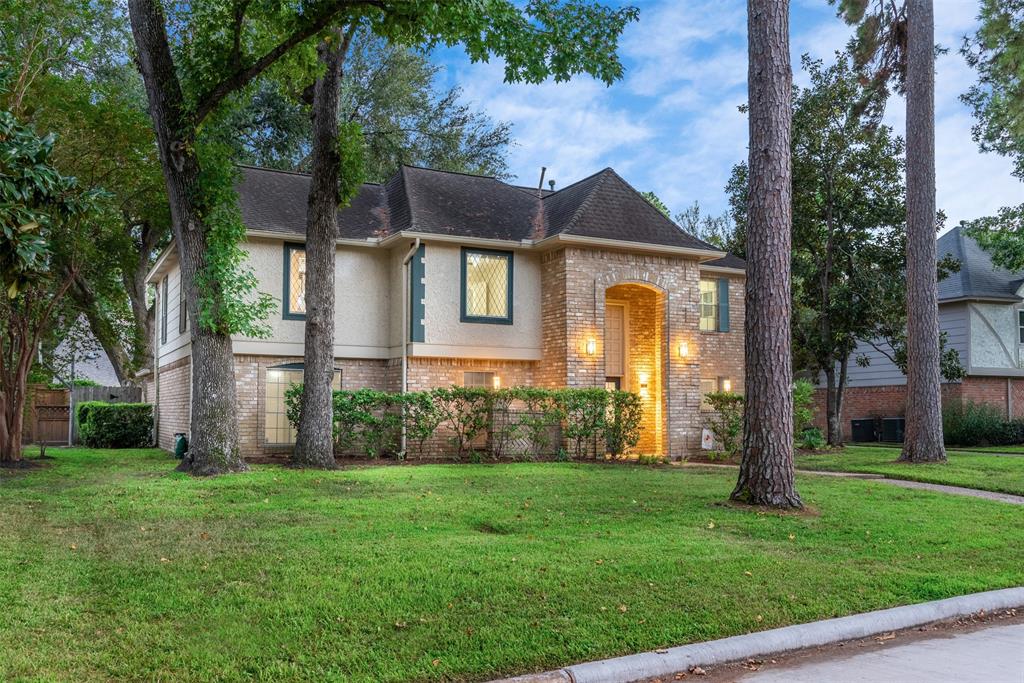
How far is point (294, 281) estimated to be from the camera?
695 inches

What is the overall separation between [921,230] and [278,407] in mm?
13750

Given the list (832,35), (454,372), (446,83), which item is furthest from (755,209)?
(446,83)

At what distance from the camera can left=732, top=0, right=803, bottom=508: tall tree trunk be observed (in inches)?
377

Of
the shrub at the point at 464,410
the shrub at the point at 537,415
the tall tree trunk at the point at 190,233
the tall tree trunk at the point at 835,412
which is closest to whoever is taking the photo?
the tall tree trunk at the point at 190,233

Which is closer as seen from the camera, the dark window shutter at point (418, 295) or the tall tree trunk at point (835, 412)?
the dark window shutter at point (418, 295)

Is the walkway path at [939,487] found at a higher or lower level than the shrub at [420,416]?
lower

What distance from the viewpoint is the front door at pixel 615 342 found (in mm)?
20172

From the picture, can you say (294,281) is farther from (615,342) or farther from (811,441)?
(811,441)

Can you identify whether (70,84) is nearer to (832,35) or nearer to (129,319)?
(129,319)

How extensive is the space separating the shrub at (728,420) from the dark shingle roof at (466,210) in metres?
3.52

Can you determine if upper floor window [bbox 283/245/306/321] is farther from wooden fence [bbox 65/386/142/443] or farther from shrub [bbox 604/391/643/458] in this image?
wooden fence [bbox 65/386/142/443]

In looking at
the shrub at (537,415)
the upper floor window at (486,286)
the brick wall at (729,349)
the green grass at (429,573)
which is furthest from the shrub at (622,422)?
the green grass at (429,573)

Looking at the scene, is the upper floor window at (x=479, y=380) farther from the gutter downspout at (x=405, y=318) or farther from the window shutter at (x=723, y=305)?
the window shutter at (x=723, y=305)

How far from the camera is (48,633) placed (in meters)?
4.88
